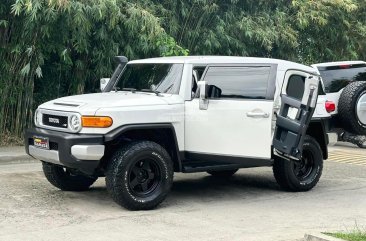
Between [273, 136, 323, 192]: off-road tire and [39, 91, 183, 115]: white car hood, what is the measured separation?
1.85 meters

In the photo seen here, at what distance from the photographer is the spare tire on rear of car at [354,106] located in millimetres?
11914

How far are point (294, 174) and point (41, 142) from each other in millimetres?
3510

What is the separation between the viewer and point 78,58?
489 inches

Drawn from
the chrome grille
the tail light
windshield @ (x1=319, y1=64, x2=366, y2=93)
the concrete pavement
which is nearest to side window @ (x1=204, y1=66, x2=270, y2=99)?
the concrete pavement

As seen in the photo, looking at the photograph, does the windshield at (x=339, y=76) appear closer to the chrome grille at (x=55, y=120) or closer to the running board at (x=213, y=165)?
the running board at (x=213, y=165)

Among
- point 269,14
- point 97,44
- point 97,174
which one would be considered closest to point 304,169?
point 97,174

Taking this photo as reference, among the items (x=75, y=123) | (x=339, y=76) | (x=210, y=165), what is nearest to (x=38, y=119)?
(x=75, y=123)

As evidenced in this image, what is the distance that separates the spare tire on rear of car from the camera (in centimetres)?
1191

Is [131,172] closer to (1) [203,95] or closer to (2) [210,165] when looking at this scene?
(2) [210,165]

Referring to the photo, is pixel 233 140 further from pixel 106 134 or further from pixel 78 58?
pixel 78 58

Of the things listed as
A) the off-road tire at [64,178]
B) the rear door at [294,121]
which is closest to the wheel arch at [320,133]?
the rear door at [294,121]

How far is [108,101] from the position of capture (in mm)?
6934

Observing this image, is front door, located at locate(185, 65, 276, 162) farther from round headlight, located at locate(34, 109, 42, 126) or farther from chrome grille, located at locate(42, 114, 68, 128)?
round headlight, located at locate(34, 109, 42, 126)

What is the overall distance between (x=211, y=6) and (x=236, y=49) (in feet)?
4.46
